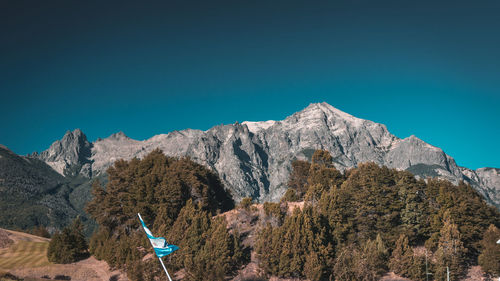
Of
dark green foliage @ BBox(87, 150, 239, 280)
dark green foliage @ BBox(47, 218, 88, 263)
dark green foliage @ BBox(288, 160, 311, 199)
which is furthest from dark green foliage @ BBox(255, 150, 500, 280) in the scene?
dark green foliage @ BBox(47, 218, 88, 263)

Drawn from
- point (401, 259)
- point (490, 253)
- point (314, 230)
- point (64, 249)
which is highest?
point (314, 230)

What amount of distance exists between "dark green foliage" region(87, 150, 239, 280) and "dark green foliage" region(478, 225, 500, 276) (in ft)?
111

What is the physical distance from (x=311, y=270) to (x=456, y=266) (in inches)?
776

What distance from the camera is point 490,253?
4856 cm

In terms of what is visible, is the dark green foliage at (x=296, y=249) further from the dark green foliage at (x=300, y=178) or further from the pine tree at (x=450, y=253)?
the dark green foliage at (x=300, y=178)

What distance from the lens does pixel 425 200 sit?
58.9 meters

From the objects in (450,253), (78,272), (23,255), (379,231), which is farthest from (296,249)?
(23,255)

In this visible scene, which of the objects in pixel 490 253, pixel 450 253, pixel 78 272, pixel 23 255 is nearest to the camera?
pixel 490 253

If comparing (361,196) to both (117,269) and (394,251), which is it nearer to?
(394,251)

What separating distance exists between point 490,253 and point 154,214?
5131cm

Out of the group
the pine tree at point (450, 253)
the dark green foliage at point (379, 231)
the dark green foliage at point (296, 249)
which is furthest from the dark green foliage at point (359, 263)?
the pine tree at point (450, 253)

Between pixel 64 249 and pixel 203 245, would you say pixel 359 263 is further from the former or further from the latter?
pixel 64 249

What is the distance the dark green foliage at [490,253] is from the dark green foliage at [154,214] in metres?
33.7

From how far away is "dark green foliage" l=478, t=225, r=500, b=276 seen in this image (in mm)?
47656
